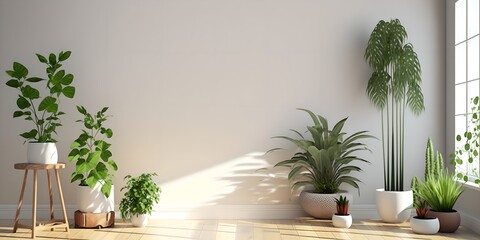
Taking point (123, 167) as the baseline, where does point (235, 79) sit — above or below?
above

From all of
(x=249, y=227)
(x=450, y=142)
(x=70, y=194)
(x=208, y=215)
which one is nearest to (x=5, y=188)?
(x=70, y=194)

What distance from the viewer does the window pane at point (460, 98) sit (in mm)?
5555

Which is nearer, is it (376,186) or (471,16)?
(471,16)

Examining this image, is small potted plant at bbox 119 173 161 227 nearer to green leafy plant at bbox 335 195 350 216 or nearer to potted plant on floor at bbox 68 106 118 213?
potted plant on floor at bbox 68 106 118 213

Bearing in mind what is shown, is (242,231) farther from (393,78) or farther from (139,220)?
(393,78)

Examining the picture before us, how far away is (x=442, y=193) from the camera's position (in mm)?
5082

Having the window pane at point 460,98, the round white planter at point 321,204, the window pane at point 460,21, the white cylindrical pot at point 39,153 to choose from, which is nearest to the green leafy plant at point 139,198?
the white cylindrical pot at point 39,153

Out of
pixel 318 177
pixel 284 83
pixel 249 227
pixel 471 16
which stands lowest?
pixel 249 227

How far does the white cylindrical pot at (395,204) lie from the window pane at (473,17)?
4.90 feet

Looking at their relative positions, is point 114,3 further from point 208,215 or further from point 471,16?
point 471,16

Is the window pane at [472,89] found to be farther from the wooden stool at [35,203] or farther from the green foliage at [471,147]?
the wooden stool at [35,203]

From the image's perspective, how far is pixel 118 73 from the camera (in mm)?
5883

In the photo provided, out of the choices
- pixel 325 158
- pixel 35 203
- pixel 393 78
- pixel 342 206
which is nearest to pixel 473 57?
pixel 393 78

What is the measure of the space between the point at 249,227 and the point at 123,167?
4.50 feet
